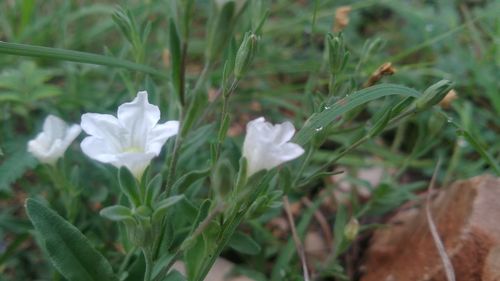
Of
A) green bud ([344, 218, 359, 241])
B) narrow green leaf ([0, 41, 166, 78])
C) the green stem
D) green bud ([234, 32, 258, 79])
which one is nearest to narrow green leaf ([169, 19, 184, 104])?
green bud ([234, 32, 258, 79])

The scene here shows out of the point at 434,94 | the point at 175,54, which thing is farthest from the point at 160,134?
the point at 434,94

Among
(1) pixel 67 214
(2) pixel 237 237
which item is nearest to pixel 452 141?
(2) pixel 237 237

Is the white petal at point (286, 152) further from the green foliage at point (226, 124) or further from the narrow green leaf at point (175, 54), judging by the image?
the narrow green leaf at point (175, 54)

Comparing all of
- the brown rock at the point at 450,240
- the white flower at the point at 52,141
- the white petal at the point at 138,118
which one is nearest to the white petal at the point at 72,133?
the white flower at the point at 52,141

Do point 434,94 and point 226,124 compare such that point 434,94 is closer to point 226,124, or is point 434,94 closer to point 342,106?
point 342,106

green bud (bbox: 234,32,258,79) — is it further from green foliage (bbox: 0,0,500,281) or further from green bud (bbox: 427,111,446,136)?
green bud (bbox: 427,111,446,136)

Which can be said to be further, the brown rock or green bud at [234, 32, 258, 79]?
the brown rock
